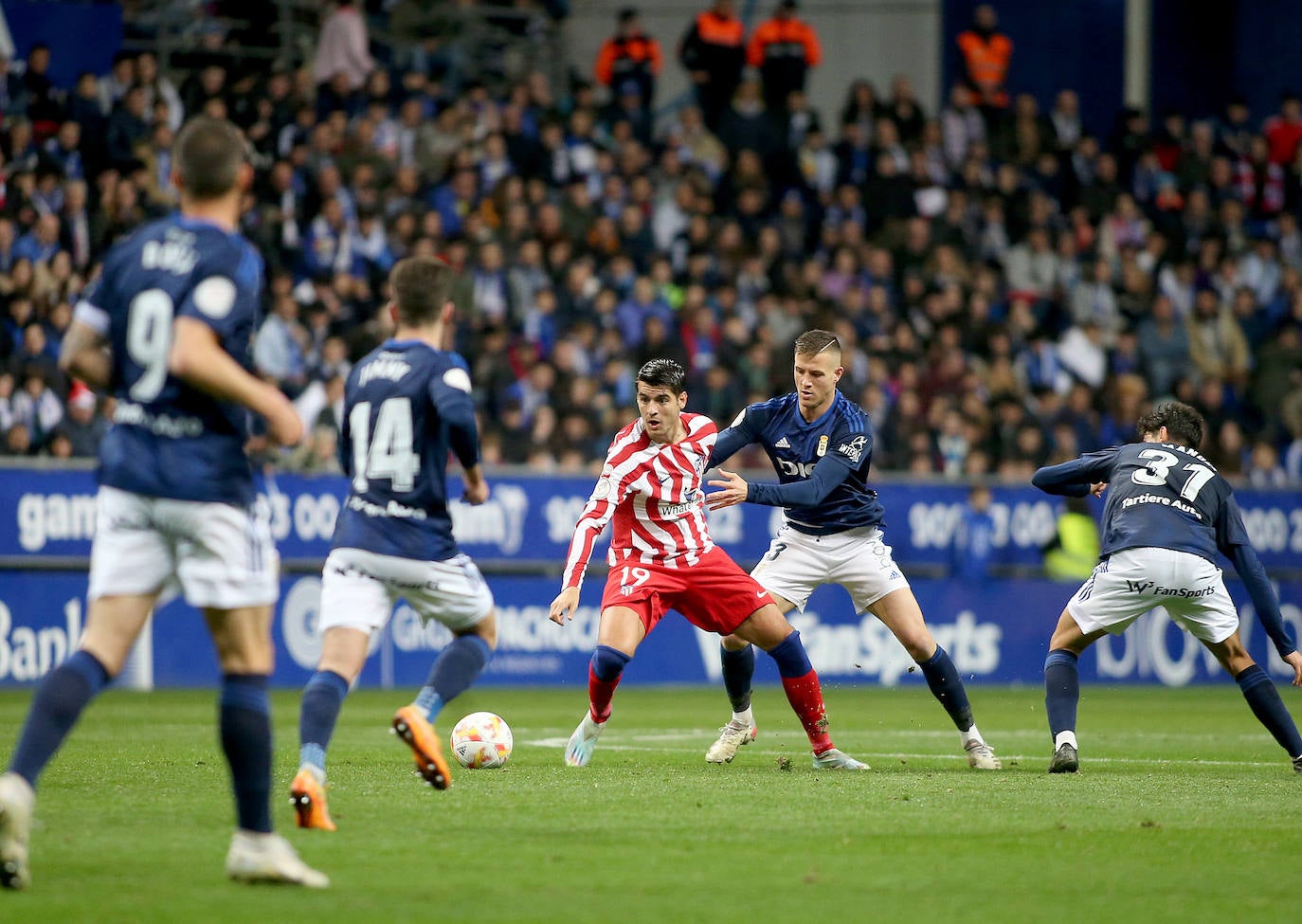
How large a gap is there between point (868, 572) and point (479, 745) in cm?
240

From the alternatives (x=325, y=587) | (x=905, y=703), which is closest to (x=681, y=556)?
(x=325, y=587)

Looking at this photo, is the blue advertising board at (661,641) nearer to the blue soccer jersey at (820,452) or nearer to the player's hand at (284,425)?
the blue soccer jersey at (820,452)

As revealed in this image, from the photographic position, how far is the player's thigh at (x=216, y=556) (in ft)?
18.9

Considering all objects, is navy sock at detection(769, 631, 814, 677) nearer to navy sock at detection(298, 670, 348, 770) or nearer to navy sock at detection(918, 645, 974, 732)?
navy sock at detection(918, 645, 974, 732)

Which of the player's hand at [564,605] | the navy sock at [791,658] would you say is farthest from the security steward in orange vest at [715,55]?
the player's hand at [564,605]

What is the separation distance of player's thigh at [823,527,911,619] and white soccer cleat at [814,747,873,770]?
0.76 m

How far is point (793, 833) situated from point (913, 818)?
751 mm

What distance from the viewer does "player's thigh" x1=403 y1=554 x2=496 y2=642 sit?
287 inches

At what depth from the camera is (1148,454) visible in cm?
1017

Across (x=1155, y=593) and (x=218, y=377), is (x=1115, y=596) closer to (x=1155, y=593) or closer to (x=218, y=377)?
(x=1155, y=593)

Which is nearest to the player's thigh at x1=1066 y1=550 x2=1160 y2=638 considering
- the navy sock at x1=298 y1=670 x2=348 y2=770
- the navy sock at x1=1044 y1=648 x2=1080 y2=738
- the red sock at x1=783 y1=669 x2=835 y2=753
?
the navy sock at x1=1044 y1=648 x2=1080 y2=738

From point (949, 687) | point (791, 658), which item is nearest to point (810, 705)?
point (791, 658)

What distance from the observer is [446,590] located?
736 cm

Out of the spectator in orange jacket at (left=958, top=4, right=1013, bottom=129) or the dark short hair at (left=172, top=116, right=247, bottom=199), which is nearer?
the dark short hair at (left=172, top=116, right=247, bottom=199)
